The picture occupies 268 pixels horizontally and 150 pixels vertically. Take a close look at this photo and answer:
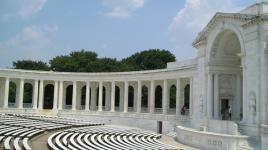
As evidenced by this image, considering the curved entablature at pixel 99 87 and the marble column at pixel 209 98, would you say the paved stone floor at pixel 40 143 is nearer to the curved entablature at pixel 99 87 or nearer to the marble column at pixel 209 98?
the marble column at pixel 209 98

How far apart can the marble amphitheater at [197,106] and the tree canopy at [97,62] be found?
2193cm

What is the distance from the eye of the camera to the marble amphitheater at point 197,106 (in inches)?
1286

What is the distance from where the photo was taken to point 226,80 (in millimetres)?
43531

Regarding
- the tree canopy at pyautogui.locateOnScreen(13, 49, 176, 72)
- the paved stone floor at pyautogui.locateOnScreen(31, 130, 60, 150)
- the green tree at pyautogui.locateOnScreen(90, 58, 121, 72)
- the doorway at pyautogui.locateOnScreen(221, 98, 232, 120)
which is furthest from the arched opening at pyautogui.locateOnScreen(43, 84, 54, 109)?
the doorway at pyautogui.locateOnScreen(221, 98, 232, 120)

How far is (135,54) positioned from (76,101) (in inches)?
1381

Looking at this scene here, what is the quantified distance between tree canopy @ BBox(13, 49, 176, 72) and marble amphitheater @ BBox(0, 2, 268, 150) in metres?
21.9

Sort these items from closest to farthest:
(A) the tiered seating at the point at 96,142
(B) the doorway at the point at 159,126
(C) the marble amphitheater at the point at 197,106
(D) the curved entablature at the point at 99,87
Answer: (A) the tiered seating at the point at 96,142 → (C) the marble amphitheater at the point at 197,106 → (B) the doorway at the point at 159,126 → (D) the curved entablature at the point at 99,87

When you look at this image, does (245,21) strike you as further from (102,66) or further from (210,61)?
(102,66)

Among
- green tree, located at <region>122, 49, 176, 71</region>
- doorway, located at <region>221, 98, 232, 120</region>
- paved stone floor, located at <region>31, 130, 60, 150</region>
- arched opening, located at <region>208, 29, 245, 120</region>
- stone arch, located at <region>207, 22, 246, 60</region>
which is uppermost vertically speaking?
green tree, located at <region>122, 49, 176, 71</region>

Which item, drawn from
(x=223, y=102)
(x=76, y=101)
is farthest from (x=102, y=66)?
(x=223, y=102)

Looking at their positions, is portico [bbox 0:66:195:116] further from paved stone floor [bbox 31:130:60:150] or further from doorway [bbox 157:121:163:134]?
paved stone floor [bbox 31:130:60:150]

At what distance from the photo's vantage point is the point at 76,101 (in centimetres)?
7200

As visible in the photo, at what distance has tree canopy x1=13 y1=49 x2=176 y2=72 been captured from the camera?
91375 millimetres

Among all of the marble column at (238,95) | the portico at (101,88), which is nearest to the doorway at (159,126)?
the portico at (101,88)
